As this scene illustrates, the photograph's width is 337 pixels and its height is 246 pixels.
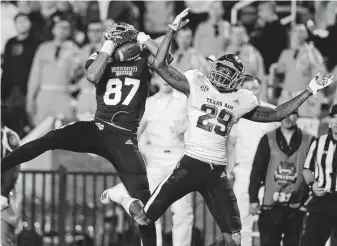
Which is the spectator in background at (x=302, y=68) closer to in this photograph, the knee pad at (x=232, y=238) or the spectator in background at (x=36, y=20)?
the spectator in background at (x=36, y=20)

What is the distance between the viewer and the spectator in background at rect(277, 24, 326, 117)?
14.6 meters

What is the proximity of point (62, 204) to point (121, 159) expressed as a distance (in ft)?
12.5

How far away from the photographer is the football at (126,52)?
1094cm

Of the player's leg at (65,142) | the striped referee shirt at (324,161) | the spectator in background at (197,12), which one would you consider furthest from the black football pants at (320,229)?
the spectator in background at (197,12)

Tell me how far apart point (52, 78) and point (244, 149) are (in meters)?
3.88

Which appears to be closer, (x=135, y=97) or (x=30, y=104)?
(x=135, y=97)

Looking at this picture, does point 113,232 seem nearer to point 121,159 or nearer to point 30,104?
point 30,104

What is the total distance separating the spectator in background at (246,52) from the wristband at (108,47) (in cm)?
427

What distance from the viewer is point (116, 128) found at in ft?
36.0

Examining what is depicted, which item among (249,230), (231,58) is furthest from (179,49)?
(231,58)

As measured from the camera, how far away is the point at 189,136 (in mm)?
10742

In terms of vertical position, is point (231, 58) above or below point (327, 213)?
above

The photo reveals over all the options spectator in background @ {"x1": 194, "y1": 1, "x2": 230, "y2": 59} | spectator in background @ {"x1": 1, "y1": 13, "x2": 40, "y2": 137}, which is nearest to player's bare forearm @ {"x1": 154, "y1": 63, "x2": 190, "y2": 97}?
spectator in background @ {"x1": 194, "y1": 1, "x2": 230, "y2": 59}

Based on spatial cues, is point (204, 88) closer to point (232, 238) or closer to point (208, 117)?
point (208, 117)
